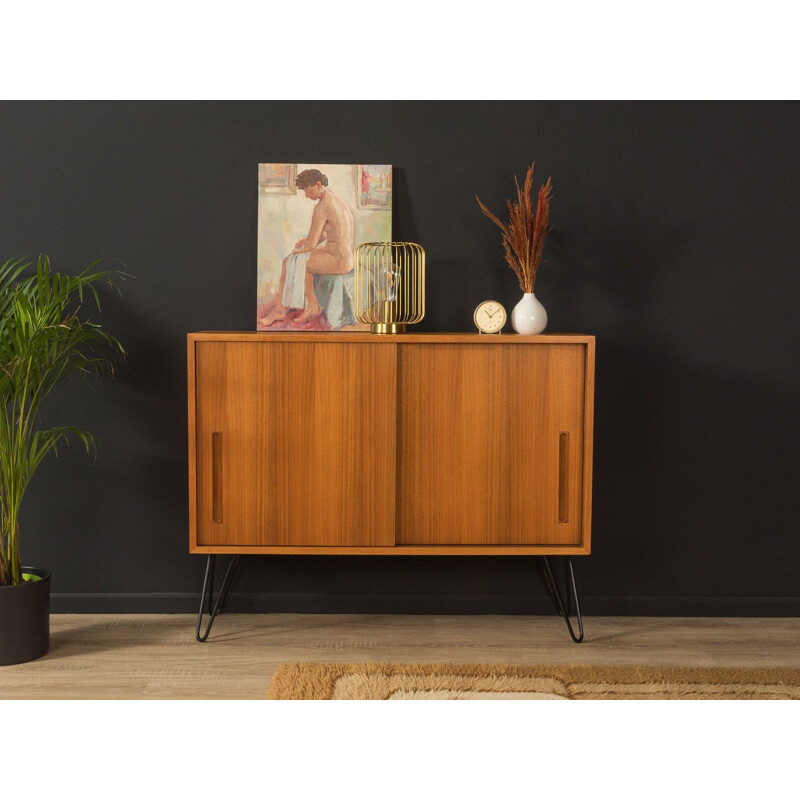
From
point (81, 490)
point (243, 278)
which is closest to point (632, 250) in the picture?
point (243, 278)

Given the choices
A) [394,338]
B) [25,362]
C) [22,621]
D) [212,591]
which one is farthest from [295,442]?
[22,621]

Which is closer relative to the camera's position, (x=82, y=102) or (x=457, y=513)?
(x=457, y=513)

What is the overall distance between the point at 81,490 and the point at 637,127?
273cm

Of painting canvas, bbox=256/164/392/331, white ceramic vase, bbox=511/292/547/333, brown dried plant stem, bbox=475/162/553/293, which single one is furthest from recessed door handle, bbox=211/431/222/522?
brown dried plant stem, bbox=475/162/553/293

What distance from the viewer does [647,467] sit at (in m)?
3.73

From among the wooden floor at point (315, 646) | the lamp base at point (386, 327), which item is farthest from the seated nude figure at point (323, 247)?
the wooden floor at point (315, 646)

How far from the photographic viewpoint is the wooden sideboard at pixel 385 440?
10.8 feet

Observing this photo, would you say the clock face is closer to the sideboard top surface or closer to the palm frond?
the sideboard top surface

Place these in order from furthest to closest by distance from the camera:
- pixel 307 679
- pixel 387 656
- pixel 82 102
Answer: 1. pixel 82 102
2. pixel 387 656
3. pixel 307 679

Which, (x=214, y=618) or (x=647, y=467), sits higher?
(x=647, y=467)

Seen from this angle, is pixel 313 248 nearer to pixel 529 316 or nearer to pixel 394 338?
pixel 394 338

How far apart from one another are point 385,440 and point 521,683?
0.97m

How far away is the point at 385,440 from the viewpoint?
3297 millimetres

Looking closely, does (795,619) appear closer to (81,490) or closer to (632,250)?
(632,250)
